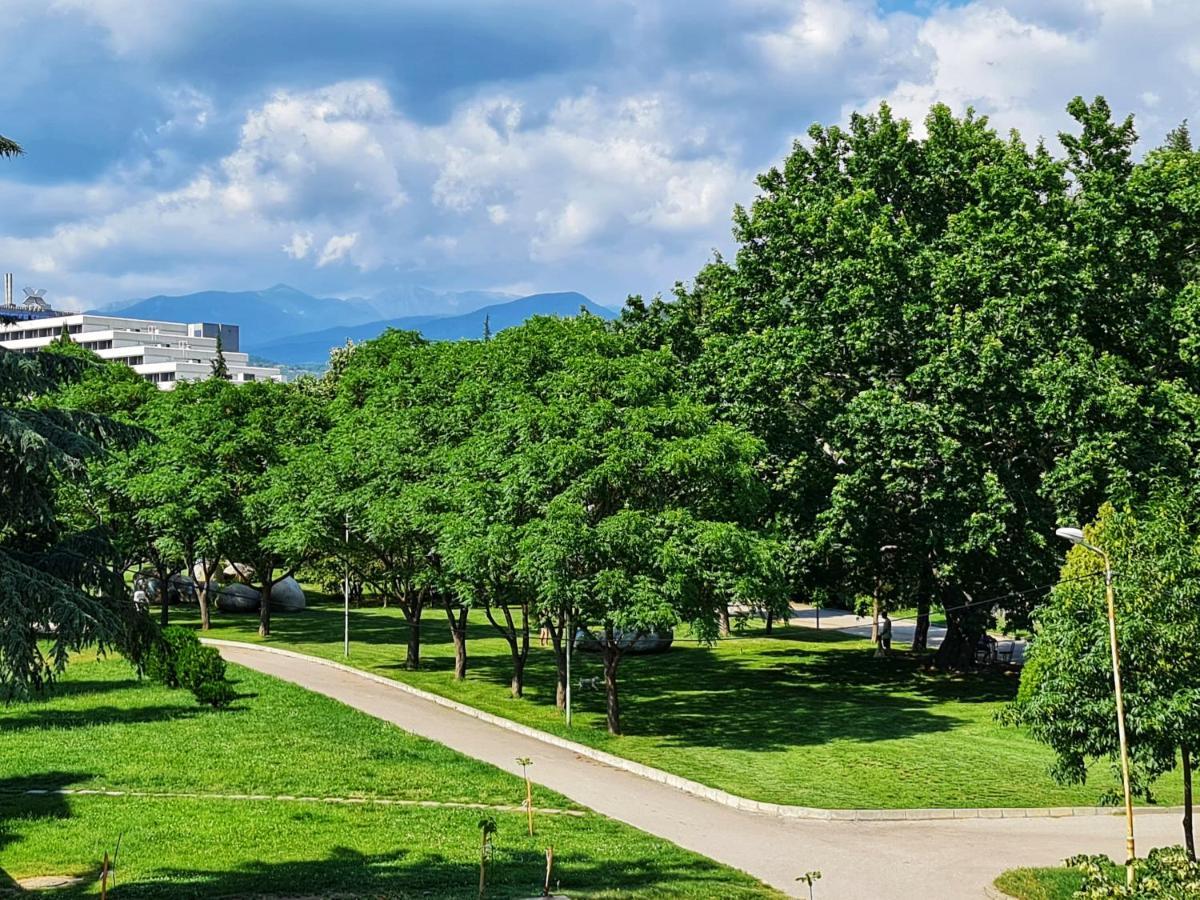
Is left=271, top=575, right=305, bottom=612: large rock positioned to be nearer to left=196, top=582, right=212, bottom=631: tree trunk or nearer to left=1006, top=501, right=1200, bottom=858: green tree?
left=196, top=582, right=212, bottom=631: tree trunk

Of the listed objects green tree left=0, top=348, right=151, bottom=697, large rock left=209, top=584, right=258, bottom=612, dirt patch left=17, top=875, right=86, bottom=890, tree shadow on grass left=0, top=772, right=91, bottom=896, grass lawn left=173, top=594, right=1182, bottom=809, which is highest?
green tree left=0, top=348, right=151, bottom=697

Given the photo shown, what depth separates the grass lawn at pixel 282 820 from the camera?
1554cm

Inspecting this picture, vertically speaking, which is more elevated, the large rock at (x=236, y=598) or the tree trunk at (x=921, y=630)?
the large rock at (x=236, y=598)

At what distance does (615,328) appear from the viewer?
4416 centimetres

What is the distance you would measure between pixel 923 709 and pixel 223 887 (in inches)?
956

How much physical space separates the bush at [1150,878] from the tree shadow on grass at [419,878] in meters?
4.58

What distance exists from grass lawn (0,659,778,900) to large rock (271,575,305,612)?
29950 millimetres

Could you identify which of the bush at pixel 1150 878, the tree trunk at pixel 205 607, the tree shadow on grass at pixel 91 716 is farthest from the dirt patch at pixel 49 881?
the tree trunk at pixel 205 607

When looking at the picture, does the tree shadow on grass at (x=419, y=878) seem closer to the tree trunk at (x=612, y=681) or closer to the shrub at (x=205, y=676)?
the tree trunk at (x=612, y=681)

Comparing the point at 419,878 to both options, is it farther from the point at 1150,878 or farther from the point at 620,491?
the point at 620,491

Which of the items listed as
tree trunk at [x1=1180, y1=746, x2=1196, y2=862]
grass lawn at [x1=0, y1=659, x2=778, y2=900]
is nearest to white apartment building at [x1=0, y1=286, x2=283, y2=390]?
grass lawn at [x1=0, y1=659, x2=778, y2=900]

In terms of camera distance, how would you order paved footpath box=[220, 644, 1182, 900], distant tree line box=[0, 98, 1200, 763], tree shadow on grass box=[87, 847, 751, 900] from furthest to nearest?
distant tree line box=[0, 98, 1200, 763] → paved footpath box=[220, 644, 1182, 900] → tree shadow on grass box=[87, 847, 751, 900]

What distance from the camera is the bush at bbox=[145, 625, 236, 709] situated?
97.3ft

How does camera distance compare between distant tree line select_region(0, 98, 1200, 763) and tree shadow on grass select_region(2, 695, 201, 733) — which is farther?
distant tree line select_region(0, 98, 1200, 763)
